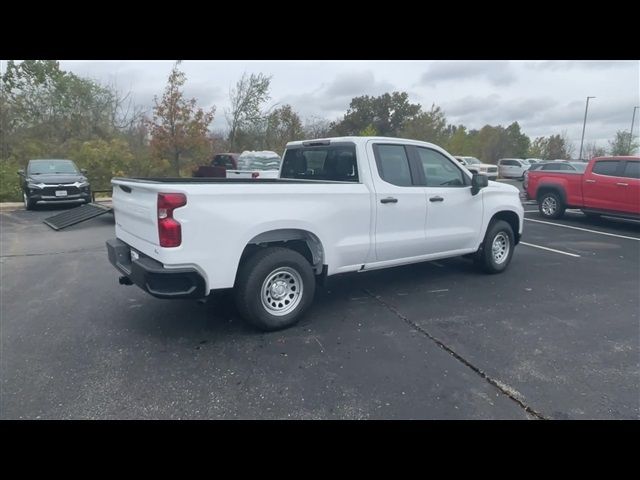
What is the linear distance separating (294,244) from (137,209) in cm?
153

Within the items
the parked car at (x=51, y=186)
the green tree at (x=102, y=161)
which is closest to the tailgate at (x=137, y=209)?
the parked car at (x=51, y=186)

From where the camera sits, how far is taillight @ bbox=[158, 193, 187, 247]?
10.2 feet

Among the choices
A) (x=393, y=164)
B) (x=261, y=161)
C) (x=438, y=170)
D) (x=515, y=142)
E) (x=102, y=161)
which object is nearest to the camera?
(x=393, y=164)

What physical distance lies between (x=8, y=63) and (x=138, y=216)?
2369cm

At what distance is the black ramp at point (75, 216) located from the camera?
9.45 meters

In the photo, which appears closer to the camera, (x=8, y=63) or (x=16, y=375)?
(x=16, y=375)

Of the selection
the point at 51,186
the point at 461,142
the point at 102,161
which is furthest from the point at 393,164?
the point at 461,142

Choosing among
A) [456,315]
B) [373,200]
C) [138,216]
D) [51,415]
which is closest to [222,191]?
[138,216]

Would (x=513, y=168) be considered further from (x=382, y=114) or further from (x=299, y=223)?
(x=299, y=223)

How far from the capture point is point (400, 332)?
12.8 feet

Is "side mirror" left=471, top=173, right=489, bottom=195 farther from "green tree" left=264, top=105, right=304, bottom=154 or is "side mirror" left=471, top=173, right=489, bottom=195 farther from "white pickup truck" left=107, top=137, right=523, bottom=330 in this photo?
"green tree" left=264, top=105, right=304, bottom=154

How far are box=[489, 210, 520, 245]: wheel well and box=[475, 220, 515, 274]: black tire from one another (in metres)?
0.10

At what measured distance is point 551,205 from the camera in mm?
11617
